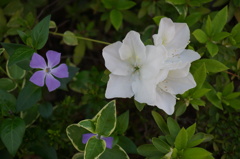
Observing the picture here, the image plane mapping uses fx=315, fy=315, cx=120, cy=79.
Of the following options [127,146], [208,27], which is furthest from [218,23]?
[127,146]

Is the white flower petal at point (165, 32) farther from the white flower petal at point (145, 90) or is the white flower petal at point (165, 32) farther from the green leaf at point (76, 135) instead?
the green leaf at point (76, 135)

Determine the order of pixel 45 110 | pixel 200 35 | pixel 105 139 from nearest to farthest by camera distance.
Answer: pixel 105 139, pixel 200 35, pixel 45 110

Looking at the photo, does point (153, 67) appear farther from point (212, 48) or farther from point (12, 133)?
point (12, 133)

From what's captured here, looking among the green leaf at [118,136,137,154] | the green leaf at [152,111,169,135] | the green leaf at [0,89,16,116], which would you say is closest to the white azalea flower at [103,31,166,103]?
the green leaf at [152,111,169,135]

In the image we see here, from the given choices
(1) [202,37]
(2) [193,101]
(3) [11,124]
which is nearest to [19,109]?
(3) [11,124]

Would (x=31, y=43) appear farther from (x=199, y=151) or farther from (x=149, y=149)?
(x=199, y=151)

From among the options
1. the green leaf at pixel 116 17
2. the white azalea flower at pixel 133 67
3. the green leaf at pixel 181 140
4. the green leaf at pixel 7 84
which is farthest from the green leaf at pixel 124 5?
the green leaf at pixel 181 140
